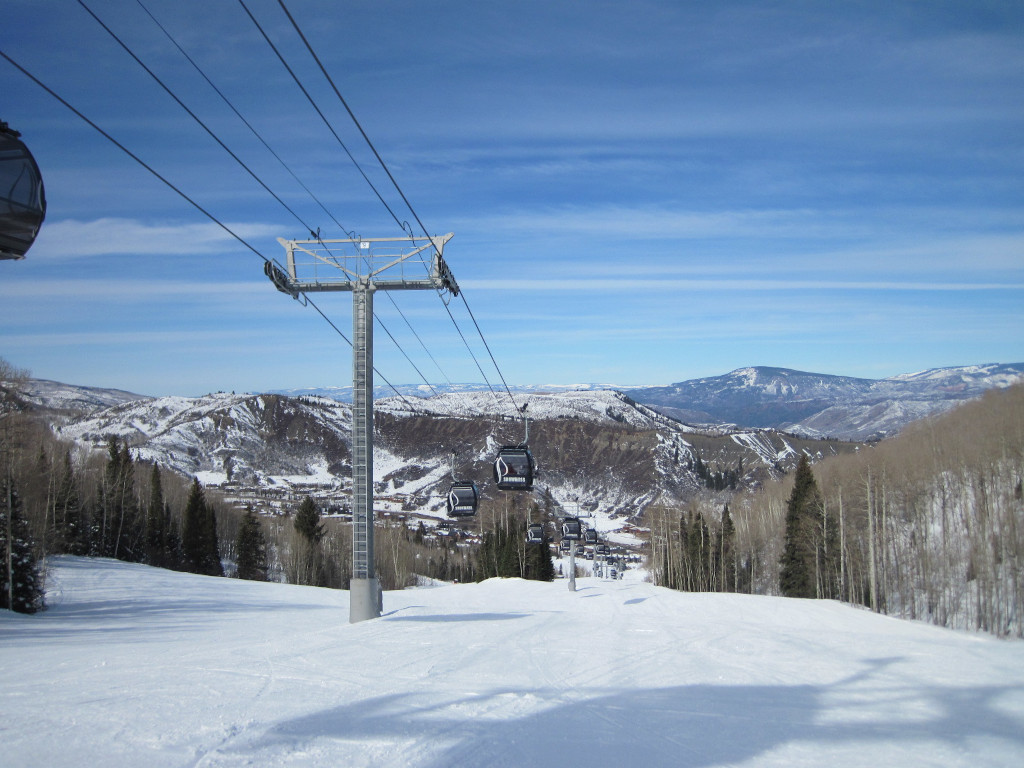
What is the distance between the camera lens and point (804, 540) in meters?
56.8

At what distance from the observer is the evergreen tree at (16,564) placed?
28.3 m

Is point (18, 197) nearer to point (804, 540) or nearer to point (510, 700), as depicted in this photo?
point (510, 700)

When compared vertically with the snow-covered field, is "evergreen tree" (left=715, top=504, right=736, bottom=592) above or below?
below

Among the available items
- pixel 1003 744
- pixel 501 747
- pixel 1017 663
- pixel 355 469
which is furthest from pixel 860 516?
pixel 501 747

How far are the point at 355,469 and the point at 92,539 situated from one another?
57.3 m

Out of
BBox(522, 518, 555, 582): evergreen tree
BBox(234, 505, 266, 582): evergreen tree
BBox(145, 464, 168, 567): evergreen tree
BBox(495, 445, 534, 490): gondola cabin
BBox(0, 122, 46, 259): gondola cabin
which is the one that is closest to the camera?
BBox(0, 122, 46, 259): gondola cabin

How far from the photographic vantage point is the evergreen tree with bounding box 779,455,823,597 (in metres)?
55.3

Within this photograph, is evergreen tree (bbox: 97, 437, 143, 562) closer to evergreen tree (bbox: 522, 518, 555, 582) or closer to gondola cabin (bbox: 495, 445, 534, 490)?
evergreen tree (bbox: 522, 518, 555, 582)

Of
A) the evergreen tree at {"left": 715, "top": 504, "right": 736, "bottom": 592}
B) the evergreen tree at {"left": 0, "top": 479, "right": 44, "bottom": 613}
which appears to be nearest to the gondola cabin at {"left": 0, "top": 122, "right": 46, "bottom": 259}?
the evergreen tree at {"left": 0, "top": 479, "right": 44, "bottom": 613}

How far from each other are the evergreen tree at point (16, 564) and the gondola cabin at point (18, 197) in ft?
91.0

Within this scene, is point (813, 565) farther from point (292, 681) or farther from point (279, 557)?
point (279, 557)

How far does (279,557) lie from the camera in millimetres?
91375

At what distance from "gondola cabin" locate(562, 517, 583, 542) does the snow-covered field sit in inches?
1111

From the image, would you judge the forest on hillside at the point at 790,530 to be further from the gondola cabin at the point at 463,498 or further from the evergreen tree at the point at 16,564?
the gondola cabin at the point at 463,498
